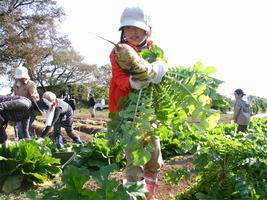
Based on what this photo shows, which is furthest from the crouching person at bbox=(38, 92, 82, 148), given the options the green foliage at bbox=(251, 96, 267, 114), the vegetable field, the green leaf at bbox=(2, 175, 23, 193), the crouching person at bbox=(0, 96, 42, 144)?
the green foliage at bbox=(251, 96, 267, 114)

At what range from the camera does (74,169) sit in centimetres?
187

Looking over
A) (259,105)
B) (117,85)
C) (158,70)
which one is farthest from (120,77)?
(259,105)

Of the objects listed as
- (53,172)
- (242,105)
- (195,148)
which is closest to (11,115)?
(53,172)

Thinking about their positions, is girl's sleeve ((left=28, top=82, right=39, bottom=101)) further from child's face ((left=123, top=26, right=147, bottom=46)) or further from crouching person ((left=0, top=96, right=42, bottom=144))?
child's face ((left=123, top=26, right=147, bottom=46))

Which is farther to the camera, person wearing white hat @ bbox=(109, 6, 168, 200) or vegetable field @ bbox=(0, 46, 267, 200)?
person wearing white hat @ bbox=(109, 6, 168, 200)

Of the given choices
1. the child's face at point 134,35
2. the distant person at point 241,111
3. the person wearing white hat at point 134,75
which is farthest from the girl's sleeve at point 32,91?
the distant person at point 241,111

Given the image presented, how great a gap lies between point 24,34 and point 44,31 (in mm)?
1567

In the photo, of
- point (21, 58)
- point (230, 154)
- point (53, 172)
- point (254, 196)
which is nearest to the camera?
point (254, 196)

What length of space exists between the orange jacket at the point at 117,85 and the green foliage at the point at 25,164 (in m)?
2.33

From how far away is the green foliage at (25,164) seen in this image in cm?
471

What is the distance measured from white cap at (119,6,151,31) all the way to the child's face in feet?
0.20

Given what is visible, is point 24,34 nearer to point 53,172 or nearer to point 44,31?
point 44,31

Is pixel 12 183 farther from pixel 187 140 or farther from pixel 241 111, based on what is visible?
pixel 241 111

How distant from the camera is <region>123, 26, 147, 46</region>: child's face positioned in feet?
8.78
